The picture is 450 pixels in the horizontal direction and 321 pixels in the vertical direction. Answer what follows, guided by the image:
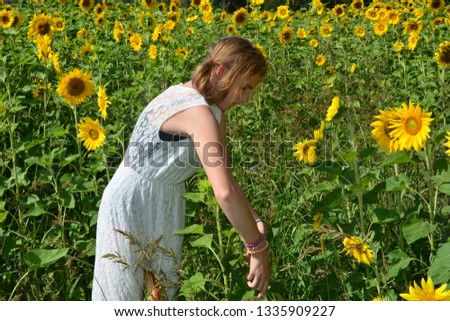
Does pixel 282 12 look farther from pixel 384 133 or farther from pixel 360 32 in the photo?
pixel 384 133

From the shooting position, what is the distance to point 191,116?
6.74ft

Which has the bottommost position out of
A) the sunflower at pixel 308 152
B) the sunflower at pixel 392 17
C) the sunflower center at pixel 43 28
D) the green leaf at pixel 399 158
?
the sunflower at pixel 392 17

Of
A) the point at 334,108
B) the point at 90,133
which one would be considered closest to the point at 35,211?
the point at 90,133

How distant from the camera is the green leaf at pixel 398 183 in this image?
2.22 metres

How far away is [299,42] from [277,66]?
129 cm

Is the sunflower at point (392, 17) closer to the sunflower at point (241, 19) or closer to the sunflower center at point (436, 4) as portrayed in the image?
the sunflower center at point (436, 4)

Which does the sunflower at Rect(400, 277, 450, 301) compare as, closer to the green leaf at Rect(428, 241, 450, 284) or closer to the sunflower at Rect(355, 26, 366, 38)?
the green leaf at Rect(428, 241, 450, 284)

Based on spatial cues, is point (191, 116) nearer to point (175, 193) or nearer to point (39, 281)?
point (175, 193)

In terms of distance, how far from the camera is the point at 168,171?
7.46 feet

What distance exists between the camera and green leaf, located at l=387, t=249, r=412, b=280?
2121 millimetres

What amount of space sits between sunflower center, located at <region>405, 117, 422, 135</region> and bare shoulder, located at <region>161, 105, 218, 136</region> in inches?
23.5

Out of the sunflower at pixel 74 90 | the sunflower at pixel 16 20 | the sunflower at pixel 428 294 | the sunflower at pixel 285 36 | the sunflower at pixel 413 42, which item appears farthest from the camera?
the sunflower at pixel 285 36

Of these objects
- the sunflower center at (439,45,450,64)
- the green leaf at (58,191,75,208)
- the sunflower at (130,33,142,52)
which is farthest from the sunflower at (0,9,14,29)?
the sunflower center at (439,45,450,64)

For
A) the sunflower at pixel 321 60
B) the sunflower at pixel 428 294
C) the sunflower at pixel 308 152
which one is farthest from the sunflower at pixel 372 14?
the sunflower at pixel 428 294
